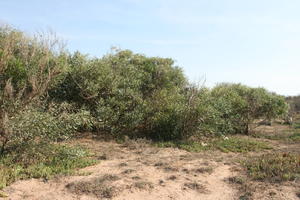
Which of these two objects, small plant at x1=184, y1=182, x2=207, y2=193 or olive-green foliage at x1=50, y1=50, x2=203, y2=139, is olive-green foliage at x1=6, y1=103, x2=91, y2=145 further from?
small plant at x1=184, y1=182, x2=207, y2=193

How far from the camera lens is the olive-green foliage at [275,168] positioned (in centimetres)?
657

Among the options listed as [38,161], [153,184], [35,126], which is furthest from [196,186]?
[35,126]

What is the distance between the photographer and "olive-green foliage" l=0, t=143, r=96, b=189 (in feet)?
20.2

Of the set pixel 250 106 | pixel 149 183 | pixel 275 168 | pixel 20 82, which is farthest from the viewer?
pixel 250 106

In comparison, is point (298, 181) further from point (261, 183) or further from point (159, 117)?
point (159, 117)

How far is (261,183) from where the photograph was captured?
6312 millimetres

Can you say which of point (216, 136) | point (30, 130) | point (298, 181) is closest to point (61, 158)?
point (30, 130)

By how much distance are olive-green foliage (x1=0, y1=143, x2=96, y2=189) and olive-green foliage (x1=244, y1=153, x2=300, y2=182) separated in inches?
172

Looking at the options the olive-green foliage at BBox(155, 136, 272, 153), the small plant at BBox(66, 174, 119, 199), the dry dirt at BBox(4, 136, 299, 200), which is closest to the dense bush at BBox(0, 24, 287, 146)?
the olive-green foliage at BBox(155, 136, 272, 153)

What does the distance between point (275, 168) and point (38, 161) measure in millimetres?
6188

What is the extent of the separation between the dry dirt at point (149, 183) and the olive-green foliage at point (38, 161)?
0.85 ft

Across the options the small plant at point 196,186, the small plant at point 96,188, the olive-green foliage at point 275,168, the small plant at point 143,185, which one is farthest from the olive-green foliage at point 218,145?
the small plant at point 96,188

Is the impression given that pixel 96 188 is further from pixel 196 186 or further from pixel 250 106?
pixel 250 106

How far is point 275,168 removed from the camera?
721 cm
